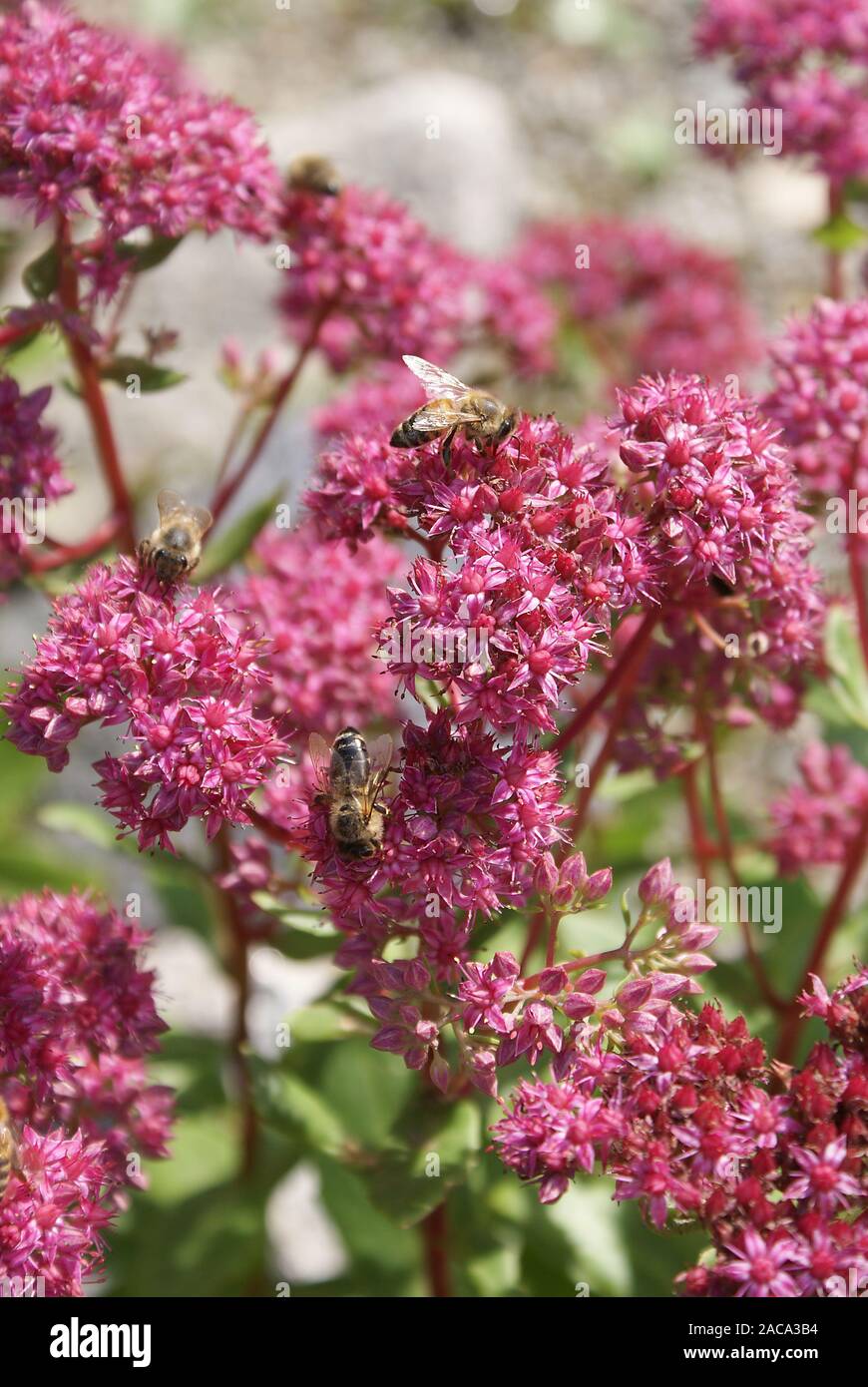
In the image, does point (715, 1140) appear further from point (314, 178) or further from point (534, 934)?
point (314, 178)

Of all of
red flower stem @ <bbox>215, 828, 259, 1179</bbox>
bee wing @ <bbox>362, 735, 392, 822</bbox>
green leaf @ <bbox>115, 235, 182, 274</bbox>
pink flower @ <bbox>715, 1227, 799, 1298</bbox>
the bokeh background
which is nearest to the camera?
pink flower @ <bbox>715, 1227, 799, 1298</bbox>

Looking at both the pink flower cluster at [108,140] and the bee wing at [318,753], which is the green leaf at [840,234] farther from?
the bee wing at [318,753]

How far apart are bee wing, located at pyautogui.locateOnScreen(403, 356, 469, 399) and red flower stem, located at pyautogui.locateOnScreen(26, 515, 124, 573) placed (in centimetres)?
98

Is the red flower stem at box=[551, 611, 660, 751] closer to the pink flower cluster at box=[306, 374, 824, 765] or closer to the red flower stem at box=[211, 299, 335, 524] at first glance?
the pink flower cluster at box=[306, 374, 824, 765]

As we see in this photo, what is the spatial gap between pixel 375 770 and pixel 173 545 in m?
0.60

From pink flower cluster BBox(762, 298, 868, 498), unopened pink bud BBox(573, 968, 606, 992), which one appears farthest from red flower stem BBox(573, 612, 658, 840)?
pink flower cluster BBox(762, 298, 868, 498)

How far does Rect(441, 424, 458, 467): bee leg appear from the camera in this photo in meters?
2.52

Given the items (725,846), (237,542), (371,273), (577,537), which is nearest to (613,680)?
(577,537)

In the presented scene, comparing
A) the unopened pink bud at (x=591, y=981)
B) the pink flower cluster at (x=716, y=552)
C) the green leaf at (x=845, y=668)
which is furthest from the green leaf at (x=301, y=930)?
the green leaf at (x=845, y=668)

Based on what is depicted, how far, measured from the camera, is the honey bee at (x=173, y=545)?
2582 mm

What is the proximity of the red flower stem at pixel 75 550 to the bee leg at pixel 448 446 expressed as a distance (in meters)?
1.14

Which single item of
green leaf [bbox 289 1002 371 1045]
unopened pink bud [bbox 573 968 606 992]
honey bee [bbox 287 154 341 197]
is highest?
honey bee [bbox 287 154 341 197]

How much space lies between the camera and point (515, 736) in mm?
2324
